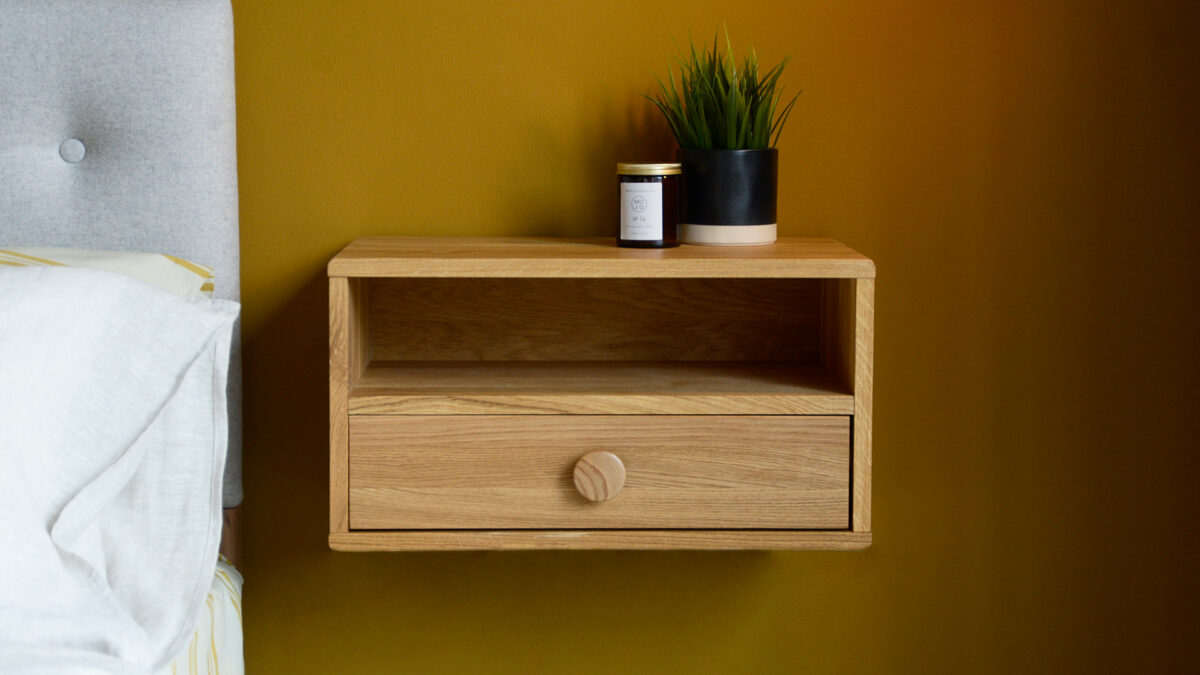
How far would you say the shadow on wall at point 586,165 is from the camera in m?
1.28

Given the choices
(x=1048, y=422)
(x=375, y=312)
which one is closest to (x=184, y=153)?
(x=375, y=312)

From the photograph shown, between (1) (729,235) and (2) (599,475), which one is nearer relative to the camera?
(2) (599,475)

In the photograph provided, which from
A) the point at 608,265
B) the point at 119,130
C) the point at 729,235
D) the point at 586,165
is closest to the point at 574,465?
the point at 608,265

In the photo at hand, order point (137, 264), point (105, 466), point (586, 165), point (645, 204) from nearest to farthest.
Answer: point (105, 466), point (137, 264), point (645, 204), point (586, 165)

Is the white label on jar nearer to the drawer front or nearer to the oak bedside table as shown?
the oak bedside table

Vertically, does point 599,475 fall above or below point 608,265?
below

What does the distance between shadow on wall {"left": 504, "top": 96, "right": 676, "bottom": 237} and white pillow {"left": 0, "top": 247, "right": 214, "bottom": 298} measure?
1.26 ft

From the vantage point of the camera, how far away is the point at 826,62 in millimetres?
1268

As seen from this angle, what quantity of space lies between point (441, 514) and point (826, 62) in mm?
715

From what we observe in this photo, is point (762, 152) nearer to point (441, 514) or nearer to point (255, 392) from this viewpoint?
point (441, 514)

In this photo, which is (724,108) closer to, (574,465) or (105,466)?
(574,465)

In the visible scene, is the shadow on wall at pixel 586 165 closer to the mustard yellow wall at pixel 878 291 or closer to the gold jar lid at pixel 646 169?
the mustard yellow wall at pixel 878 291

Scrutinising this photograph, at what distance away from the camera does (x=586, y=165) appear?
4.22 ft

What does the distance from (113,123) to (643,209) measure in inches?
23.5
